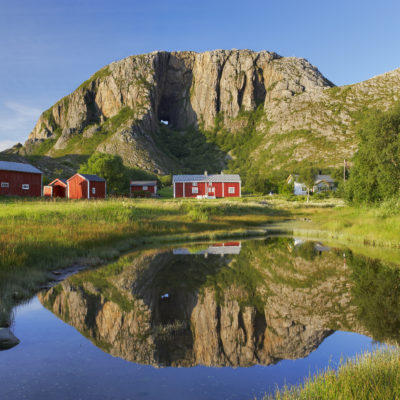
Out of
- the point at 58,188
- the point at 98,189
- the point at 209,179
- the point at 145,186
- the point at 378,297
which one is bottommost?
the point at 378,297

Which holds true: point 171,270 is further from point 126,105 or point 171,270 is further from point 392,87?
point 126,105

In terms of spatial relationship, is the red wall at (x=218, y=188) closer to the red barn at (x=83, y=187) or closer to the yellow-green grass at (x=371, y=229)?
the red barn at (x=83, y=187)

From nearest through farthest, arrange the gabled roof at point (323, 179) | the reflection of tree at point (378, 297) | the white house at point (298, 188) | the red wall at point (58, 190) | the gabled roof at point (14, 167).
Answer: the reflection of tree at point (378, 297) < the gabled roof at point (14, 167) < the red wall at point (58, 190) < the white house at point (298, 188) < the gabled roof at point (323, 179)

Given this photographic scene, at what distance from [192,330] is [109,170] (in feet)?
227

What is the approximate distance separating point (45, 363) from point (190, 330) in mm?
3260

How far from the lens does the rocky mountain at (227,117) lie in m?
136

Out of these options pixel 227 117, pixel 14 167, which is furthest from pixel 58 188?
pixel 227 117

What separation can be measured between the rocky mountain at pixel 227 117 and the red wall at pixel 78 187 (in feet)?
234

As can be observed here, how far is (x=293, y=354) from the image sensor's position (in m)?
7.47

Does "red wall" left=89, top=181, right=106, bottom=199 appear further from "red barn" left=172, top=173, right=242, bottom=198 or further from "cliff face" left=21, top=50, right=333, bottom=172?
"cliff face" left=21, top=50, right=333, bottom=172

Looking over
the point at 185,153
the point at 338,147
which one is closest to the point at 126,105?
the point at 185,153

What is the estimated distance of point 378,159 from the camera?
30797 millimetres

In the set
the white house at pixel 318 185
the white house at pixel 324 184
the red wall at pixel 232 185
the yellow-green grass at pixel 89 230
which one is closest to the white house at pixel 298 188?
the white house at pixel 318 185

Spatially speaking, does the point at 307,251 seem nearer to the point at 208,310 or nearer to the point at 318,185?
the point at 208,310
